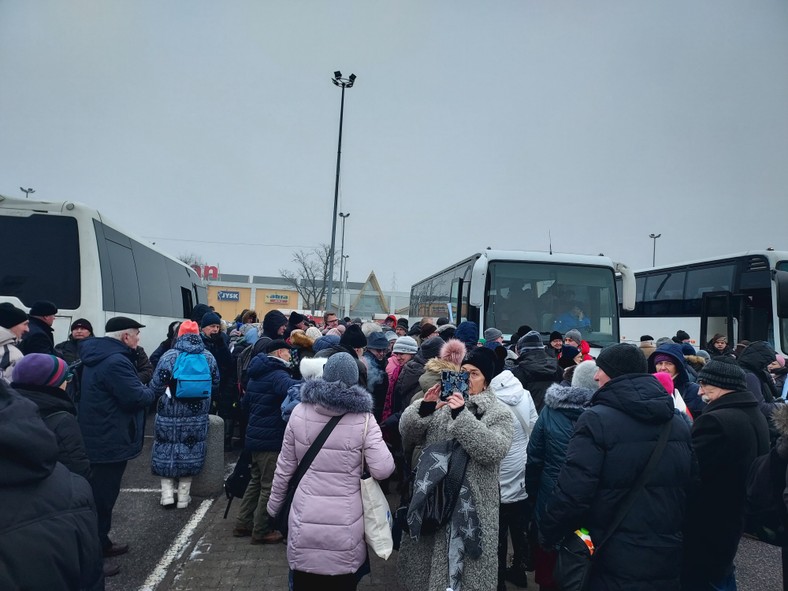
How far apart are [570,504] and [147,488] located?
19.0 feet

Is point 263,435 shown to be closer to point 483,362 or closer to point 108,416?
point 108,416

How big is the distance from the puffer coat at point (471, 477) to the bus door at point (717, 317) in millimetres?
12270

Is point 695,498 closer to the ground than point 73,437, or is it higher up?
closer to the ground

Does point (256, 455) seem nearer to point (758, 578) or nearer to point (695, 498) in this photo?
point (695, 498)

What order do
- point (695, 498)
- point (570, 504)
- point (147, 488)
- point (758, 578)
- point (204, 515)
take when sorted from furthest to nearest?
point (147, 488)
point (204, 515)
point (758, 578)
point (695, 498)
point (570, 504)

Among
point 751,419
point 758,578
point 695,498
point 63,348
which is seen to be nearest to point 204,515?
point 63,348

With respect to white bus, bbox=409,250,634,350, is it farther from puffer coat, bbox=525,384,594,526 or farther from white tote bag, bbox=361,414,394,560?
white tote bag, bbox=361,414,394,560

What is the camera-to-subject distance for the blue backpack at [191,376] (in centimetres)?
540

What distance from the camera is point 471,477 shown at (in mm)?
3074

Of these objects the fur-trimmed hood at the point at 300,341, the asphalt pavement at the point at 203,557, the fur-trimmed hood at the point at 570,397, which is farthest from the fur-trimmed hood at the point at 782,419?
the fur-trimmed hood at the point at 300,341

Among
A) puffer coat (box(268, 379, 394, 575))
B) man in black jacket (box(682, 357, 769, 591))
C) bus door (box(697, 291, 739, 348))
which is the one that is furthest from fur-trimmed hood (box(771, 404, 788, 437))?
bus door (box(697, 291, 739, 348))

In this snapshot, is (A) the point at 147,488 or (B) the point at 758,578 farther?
(A) the point at 147,488

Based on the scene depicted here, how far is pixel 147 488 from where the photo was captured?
647 cm

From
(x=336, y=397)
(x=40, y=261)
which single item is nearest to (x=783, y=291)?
(x=336, y=397)
